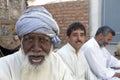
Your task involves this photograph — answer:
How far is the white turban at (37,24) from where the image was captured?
2715mm

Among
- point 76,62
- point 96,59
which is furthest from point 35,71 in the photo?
point 96,59

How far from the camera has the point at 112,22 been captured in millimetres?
9070

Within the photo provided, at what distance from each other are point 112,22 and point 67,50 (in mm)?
4015

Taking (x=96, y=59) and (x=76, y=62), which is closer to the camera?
(x=76, y=62)

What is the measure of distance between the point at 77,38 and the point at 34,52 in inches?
103

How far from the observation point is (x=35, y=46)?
273 centimetres

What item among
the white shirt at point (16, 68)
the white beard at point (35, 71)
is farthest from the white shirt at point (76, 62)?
the white beard at point (35, 71)

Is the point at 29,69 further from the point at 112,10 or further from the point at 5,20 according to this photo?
the point at 112,10

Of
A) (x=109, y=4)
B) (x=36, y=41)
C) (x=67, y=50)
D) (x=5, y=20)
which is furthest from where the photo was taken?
(x=109, y=4)

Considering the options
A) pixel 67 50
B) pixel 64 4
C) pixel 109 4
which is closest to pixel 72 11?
pixel 64 4

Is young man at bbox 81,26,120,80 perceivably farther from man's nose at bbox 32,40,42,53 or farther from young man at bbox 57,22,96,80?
man's nose at bbox 32,40,42,53

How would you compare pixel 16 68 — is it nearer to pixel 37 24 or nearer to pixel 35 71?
pixel 35 71

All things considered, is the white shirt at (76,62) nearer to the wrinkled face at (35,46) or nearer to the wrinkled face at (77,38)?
the wrinkled face at (77,38)

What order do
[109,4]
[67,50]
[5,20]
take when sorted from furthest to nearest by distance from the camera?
[109,4], [5,20], [67,50]
